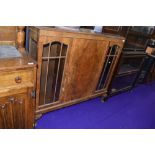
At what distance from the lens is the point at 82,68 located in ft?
5.04

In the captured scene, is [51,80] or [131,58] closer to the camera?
[51,80]

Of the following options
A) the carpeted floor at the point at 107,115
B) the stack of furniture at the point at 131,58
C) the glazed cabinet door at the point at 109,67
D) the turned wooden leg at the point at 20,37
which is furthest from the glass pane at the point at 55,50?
the stack of furniture at the point at 131,58

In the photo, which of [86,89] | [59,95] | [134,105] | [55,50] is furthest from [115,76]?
[55,50]

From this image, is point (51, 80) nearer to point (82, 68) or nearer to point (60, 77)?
point (60, 77)

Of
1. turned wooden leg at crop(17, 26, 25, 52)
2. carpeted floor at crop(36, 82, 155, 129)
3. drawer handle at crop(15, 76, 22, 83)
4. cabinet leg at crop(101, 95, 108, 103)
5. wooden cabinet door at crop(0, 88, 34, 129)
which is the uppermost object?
turned wooden leg at crop(17, 26, 25, 52)

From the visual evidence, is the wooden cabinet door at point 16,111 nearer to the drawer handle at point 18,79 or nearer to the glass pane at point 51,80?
the drawer handle at point 18,79

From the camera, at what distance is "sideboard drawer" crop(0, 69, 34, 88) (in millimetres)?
898

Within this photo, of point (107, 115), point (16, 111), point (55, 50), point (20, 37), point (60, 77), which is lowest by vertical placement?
point (107, 115)

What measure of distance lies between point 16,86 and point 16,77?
0.23ft

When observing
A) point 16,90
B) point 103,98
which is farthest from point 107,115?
point 16,90

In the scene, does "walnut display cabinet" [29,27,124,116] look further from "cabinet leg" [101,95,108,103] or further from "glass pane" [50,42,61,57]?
"cabinet leg" [101,95,108,103]

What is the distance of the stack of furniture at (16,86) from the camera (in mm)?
912

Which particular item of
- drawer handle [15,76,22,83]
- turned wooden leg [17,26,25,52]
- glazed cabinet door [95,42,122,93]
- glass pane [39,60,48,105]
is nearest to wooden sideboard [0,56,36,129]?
drawer handle [15,76,22,83]
